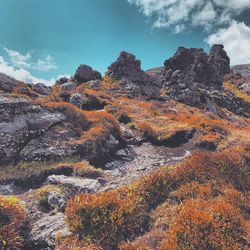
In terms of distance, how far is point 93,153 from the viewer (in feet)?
57.8

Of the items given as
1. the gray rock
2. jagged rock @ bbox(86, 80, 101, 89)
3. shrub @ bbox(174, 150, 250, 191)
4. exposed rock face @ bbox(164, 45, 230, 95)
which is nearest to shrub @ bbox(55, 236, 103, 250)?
the gray rock

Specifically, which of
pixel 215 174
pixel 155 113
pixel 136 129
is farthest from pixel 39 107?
pixel 155 113

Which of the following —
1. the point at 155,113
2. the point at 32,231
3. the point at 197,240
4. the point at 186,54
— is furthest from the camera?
the point at 186,54

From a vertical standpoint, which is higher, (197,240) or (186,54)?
(186,54)

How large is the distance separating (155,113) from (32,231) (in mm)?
26507

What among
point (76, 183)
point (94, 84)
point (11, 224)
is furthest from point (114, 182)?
point (94, 84)

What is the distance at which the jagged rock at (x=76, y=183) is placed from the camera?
1202cm

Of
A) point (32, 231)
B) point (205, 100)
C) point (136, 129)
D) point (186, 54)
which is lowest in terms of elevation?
point (32, 231)

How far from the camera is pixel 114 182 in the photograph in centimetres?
1279

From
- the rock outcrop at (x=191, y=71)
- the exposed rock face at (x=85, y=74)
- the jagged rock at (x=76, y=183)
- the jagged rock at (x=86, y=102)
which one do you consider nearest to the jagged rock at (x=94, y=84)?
the exposed rock face at (x=85, y=74)

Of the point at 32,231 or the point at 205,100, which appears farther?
the point at 205,100

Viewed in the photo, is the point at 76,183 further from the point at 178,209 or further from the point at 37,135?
the point at 37,135

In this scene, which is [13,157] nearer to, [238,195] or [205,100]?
[238,195]

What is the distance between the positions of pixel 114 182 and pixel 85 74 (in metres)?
47.9
